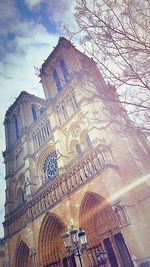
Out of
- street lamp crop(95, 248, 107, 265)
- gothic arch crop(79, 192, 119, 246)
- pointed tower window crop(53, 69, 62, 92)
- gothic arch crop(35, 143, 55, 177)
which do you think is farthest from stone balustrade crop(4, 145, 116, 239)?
pointed tower window crop(53, 69, 62, 92)

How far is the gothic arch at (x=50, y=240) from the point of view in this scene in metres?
12.5

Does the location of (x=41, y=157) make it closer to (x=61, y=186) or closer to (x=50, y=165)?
(x=50, y=165)

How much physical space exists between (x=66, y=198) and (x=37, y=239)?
→ 11.7 ft

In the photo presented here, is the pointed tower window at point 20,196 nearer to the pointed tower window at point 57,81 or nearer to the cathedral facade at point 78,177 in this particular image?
the cathedral facade at point 78,177

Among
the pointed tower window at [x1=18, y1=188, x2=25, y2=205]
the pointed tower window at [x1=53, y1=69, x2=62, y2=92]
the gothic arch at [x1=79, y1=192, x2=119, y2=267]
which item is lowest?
the gothic arch at [x1=79, y1=192, x2=119, y2=267]

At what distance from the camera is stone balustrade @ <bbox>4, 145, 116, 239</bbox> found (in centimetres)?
1076

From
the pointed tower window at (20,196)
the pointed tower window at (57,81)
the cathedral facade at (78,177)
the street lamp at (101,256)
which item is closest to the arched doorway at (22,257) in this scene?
the cathedral facade at (78,177)

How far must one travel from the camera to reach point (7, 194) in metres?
18.2

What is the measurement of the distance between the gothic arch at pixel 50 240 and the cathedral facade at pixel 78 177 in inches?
2.0

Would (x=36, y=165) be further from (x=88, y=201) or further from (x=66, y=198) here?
(x=88, y=201)

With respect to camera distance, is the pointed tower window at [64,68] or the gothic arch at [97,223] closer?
the gothic arch at [97,223]

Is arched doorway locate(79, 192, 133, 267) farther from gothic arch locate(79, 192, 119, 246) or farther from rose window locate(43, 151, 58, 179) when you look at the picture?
rose window locate(43, 151, 58, 179)

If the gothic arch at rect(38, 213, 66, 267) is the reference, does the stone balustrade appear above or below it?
above

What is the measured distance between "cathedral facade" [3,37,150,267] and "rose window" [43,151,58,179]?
0.07 metres
